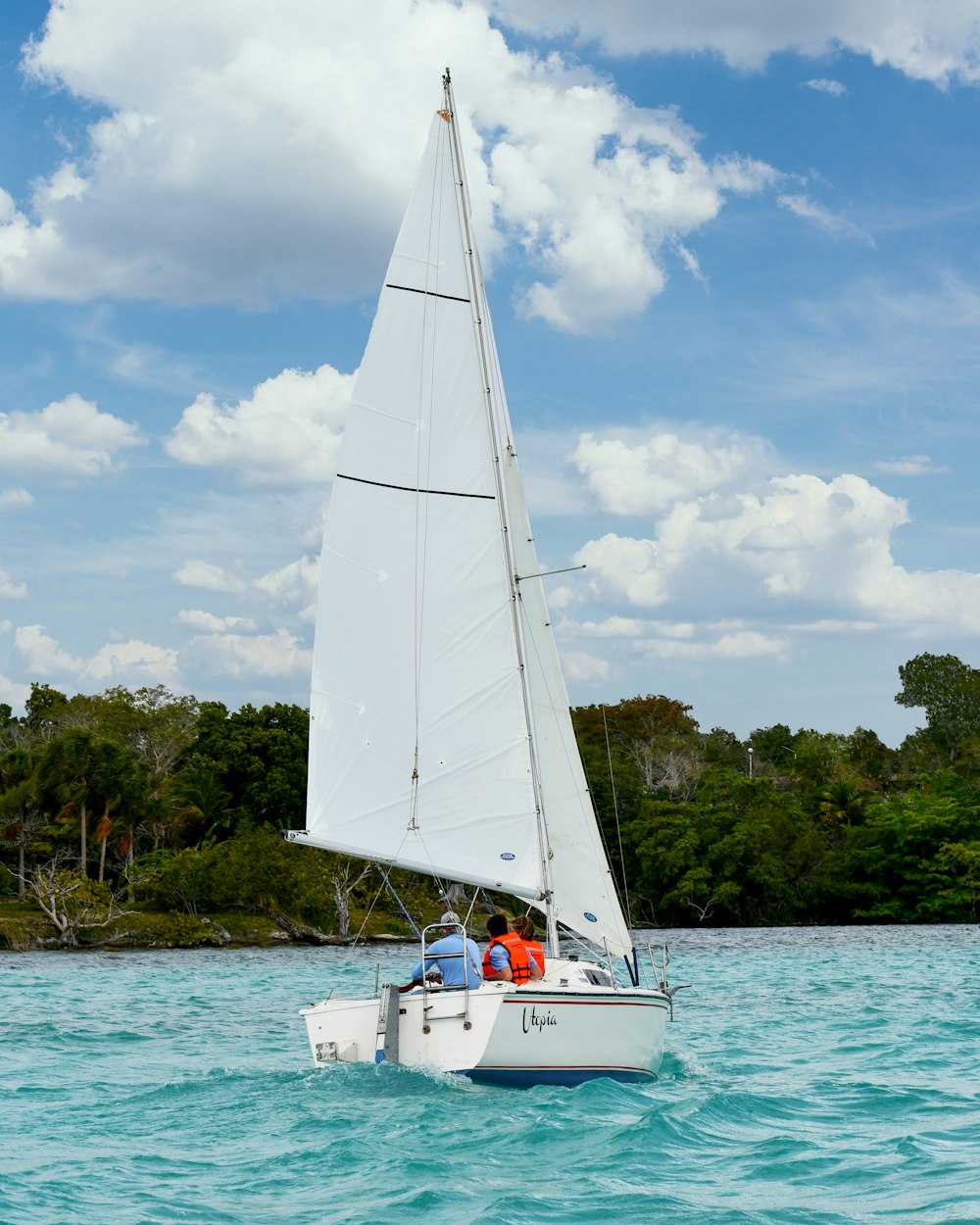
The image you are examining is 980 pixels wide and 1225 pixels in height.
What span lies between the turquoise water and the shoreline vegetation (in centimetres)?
2638

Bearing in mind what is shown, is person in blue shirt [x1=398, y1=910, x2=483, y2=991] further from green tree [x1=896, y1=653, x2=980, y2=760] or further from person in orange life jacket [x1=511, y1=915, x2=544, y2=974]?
green tree [x1=896, y1=653, x2=980, y2=760]

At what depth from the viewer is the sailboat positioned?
19.0m

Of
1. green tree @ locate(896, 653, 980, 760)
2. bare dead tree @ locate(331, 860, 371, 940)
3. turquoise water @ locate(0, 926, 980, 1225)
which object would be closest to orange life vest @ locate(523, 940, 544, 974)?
turquoise water @ locate(0, 926, 980, 1225)

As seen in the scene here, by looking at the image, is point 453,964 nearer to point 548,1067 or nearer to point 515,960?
point 515,960

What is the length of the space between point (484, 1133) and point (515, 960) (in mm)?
2913

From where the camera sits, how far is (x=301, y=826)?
71938 mm

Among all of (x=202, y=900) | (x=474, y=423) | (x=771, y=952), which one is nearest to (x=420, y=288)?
(x=474, y=423)

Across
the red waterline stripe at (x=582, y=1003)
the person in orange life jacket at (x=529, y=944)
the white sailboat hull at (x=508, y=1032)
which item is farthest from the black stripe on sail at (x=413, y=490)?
the red waterline stripe at (x=582, y=1003)

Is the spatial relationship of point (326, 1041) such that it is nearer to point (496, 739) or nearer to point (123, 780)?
point (496, 739)

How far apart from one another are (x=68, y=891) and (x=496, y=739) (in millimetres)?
41095

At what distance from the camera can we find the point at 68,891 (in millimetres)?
55344

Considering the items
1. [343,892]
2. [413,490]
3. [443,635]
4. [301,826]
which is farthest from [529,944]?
[301,826]

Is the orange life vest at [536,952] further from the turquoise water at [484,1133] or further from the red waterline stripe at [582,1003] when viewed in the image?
the turquoise water at [484,1133]

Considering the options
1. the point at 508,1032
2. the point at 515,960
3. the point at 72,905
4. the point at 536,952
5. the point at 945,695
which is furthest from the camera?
the point at 945,695
